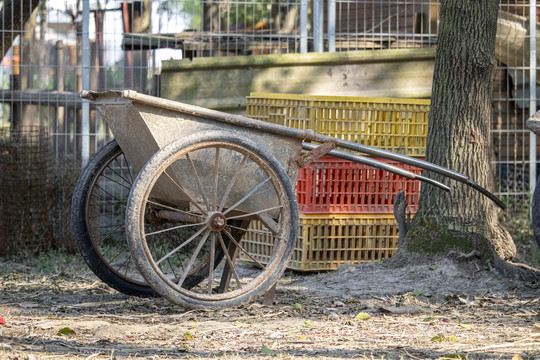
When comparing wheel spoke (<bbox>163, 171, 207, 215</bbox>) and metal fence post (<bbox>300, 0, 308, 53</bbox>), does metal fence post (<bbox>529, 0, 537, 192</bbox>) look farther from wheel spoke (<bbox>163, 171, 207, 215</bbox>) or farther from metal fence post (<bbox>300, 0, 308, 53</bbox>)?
wheel spoke (<bbox>163, 171, 207, 215</bbox>)

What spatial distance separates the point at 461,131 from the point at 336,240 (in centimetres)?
145

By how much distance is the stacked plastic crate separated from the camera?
5.89 meters

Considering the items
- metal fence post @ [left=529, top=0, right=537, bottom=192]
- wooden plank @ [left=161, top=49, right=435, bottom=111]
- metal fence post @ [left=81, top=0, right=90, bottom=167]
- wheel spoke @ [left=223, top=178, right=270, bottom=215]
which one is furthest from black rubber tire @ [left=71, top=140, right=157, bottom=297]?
metal fence post @ [left=529, top=0, right=537, bottom=192]

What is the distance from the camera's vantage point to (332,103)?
5.88 metres

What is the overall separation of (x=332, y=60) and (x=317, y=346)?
14.7 feet

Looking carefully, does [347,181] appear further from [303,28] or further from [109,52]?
[109,52]

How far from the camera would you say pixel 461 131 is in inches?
222

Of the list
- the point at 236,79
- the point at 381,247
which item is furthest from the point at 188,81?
the point at 381,247

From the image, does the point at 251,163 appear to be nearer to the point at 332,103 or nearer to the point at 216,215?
the point at 216,215

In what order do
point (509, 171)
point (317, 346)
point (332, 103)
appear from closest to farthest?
point (317, 346), point (332, 103), point (509, 171)

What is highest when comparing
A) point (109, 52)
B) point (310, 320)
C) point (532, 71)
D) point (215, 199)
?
point (109, 52)

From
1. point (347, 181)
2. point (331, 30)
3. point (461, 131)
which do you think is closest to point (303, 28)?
point (331, 30)

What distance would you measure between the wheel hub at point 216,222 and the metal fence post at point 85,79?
154 inches

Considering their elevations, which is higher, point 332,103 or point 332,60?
point 332,60
